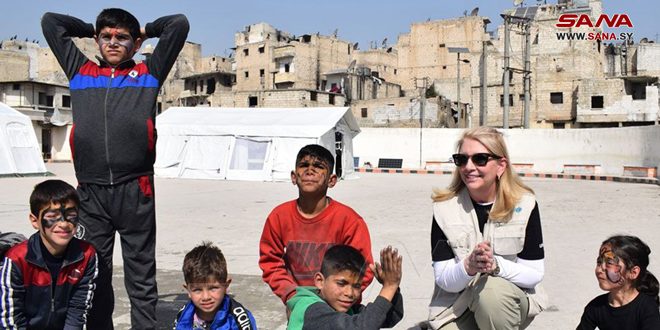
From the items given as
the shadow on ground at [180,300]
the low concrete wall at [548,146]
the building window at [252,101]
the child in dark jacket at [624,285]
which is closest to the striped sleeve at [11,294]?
the shadow on ground at [180,300]

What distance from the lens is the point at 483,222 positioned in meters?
2.82

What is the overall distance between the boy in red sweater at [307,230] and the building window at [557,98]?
151 feet

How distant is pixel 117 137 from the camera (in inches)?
119

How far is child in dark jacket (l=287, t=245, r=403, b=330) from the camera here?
2.12m

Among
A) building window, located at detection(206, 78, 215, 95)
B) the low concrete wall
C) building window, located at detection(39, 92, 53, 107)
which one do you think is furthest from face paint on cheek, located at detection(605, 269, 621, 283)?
building window, located at detection(206, 78, 215, 95)

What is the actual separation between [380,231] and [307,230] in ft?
17.3

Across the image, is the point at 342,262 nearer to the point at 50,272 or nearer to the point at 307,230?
the point at 307,230

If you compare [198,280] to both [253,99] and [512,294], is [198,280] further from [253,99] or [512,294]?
[253,99]

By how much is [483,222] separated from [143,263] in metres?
1.91

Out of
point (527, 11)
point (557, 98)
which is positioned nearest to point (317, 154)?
point (557, 98)

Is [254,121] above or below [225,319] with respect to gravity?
above

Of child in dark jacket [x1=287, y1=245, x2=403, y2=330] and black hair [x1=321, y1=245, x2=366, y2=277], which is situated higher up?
black hair [x1=321, y1=245, x2=366, y2=277]

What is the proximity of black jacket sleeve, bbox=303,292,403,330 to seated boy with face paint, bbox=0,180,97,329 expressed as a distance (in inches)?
47.8

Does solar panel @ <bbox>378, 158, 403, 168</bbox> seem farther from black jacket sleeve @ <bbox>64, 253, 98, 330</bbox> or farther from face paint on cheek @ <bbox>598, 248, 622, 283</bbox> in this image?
black jacket sleeve @ <bbox>64, 253, 98, 330</bbox>
